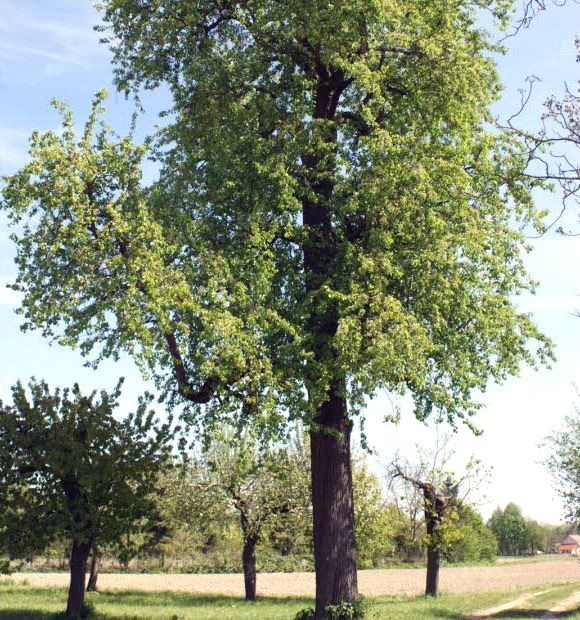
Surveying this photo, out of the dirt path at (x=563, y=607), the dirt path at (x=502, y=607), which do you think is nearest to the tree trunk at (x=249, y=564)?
the dirt path at (x=502, y=607)

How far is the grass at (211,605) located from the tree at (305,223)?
6795 mm

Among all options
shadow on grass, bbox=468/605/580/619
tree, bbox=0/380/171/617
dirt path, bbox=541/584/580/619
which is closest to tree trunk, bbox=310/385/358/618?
tree, bbox=0/380/171/617

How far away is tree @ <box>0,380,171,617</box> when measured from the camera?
2512cm

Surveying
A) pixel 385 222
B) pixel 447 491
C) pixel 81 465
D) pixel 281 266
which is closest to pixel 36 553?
pixel 81 465

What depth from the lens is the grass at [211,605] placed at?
85.7 feet

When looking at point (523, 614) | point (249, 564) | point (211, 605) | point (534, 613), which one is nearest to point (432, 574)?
point (249, 564)

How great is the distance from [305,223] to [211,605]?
68.9 ft

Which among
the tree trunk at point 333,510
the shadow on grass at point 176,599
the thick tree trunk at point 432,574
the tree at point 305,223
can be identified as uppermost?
the tree at point 305,223

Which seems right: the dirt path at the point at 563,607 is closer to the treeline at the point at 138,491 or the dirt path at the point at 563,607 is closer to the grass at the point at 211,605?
the grass at the point at 211,605

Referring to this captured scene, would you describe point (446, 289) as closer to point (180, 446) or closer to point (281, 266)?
point (281, 266)

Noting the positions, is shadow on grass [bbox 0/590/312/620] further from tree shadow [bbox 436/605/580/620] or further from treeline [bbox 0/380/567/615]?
tree shadow [bbox 436/605/580/620]

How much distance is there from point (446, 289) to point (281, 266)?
474 centimetres

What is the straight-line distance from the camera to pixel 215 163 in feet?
71.9

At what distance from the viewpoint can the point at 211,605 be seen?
35969 mm
